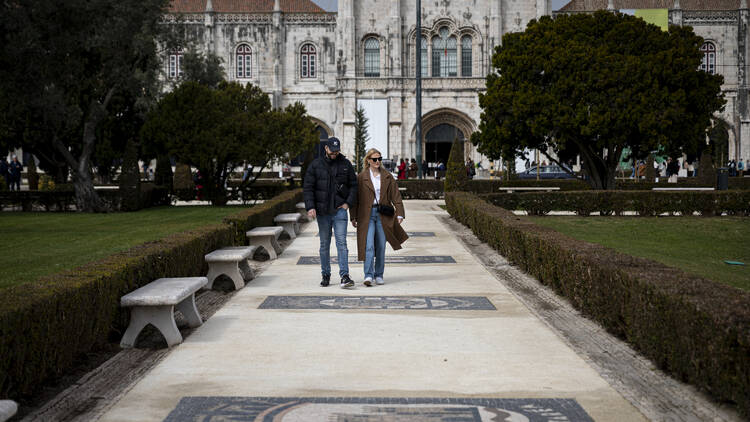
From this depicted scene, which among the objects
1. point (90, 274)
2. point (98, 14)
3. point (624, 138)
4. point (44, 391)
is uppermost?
point (98, 14)

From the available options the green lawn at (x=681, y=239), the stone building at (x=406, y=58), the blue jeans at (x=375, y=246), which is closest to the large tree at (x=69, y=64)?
the blue jeans at (x=375, y=246)

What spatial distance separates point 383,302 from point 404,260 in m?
3.40

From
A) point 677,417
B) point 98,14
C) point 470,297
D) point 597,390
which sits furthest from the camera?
point 98,14

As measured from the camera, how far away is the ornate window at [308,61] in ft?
166

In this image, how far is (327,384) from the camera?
4.75 meters

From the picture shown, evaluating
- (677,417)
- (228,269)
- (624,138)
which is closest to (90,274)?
(228,269)

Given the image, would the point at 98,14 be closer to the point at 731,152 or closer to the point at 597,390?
the point at 597,390

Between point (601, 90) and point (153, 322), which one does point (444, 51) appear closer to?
point (601, 90)

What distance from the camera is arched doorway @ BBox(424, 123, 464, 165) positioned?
49.4 meters

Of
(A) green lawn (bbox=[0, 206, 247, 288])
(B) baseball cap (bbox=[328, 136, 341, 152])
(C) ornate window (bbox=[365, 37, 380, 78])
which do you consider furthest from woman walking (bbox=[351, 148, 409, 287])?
(C) ornate window (bbox=[365, 37, 380, 78])

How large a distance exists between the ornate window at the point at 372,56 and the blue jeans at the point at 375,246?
131 feet

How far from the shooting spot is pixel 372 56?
48000 millimetres

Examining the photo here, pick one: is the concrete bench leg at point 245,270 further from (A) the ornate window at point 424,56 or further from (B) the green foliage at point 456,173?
(A) the ornate window at point 424,56

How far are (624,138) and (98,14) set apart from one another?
15981 millimetres
